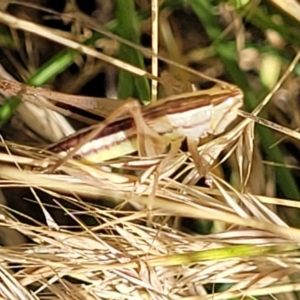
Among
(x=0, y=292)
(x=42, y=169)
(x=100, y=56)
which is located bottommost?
(x=0, y=292)

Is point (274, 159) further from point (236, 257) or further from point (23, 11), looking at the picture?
point (23, 11)

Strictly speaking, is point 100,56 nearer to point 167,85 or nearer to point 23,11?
point 167,85

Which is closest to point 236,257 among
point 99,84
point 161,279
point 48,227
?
point 161,279

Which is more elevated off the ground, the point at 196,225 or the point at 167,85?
the point at 167,85

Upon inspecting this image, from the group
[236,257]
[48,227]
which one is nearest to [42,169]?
[48,227]

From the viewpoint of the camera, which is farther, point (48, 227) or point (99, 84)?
point (99, 84)

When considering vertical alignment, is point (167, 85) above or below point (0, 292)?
above

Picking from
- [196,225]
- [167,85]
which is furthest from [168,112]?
[196,225]

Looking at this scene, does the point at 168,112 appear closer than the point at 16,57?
Yes
